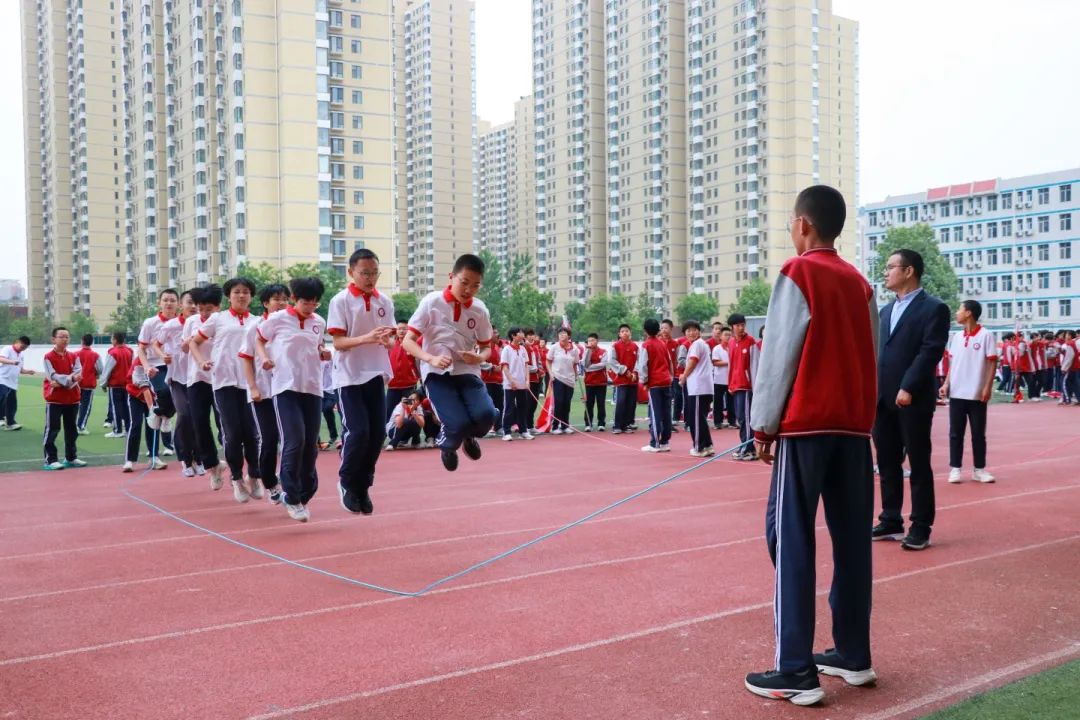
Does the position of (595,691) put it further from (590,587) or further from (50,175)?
(50,175)

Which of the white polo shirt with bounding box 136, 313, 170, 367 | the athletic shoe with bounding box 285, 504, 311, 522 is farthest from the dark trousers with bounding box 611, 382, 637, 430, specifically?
the athletic shoe with bounding box 285, 504, 311, 522

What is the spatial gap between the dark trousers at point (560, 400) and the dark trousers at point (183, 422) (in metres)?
8.99

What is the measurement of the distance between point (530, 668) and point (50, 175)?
440ft

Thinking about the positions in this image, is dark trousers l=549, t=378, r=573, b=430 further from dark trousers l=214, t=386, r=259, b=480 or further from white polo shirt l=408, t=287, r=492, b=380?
white polo shirt l=408, t=287, r=492, b=380

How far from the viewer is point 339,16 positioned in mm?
74250

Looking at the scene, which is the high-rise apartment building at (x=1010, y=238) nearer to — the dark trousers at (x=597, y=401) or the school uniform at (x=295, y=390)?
the dark trousers at (x=597, y=401)

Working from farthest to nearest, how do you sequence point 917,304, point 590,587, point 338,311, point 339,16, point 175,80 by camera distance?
point 175,80 < point 339,16 < point 338,311 < point 917,304 < point 590,587

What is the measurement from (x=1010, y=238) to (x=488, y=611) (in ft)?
293

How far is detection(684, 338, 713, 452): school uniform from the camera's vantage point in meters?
13.9

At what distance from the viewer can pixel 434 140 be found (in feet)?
432

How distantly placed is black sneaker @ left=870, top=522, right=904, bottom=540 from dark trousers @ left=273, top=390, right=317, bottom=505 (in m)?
4.75

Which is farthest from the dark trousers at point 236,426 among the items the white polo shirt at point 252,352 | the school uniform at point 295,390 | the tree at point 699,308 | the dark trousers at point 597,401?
the tree at point 699,308

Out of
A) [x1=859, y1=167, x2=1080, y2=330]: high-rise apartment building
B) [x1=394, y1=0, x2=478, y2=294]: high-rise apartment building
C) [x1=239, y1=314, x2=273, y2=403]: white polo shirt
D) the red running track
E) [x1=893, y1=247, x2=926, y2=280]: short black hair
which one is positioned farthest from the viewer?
[x1=394, y1=0, x2=478, y2=294]: high-rise apartment building

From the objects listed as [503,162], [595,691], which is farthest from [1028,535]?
[503,162]
